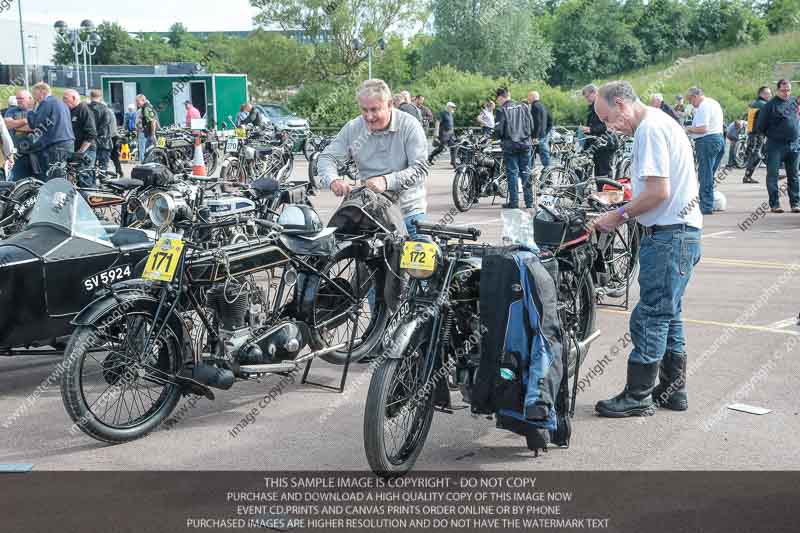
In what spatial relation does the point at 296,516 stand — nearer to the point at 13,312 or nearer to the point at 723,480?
the point at 723,480

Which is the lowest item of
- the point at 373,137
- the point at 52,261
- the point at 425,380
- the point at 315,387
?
the point at 315,387

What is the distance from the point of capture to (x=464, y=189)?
1620cm

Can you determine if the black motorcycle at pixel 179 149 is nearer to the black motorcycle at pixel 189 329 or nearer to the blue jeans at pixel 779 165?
the blue jeans at pixel 779 165

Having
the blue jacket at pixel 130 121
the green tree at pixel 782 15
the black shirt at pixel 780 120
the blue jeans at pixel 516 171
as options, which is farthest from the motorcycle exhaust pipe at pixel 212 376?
the green tree at pixel 782 15

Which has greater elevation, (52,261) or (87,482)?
(52,261)

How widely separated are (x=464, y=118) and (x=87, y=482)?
1379 inches

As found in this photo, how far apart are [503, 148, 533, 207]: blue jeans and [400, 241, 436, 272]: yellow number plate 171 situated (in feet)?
35.7

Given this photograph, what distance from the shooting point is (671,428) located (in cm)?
545

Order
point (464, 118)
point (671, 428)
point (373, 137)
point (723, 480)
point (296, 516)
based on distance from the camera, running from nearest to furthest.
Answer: point (296, 516), point (723, 480), point (671, 428), point (373, 137), point (464, 118)

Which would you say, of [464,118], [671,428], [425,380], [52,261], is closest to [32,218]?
[52,261]

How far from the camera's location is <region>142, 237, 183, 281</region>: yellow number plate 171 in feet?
17.3

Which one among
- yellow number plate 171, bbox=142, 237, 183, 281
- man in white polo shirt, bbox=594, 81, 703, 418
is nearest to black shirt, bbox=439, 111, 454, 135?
man in white polo shirt, bbox=594, 81, 703, 418

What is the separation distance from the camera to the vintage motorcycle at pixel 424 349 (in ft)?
14.7

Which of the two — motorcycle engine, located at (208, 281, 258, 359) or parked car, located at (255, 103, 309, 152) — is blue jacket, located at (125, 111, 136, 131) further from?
motorcycle engine, located at (208, 281, 258, 359)
